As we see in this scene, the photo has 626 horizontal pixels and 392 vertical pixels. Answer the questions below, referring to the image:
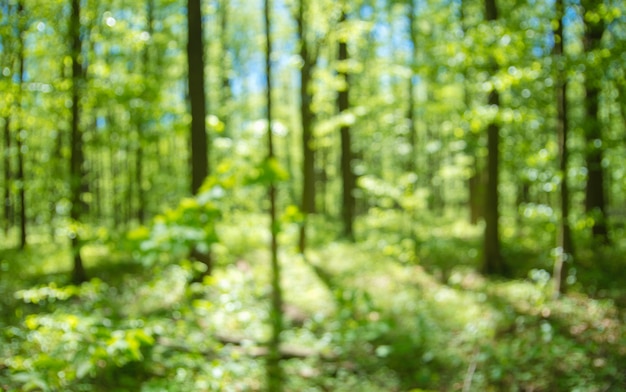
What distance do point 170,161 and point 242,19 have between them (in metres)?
9.28

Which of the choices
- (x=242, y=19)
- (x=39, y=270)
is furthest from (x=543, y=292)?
(x=242, y=19)

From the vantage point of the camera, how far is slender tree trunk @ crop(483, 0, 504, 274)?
10094mm

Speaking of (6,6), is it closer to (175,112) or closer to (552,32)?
(175,112)

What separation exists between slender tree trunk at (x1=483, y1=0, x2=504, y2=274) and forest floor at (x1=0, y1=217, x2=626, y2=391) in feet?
1.78

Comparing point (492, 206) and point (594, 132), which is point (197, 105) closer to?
point (492, 206)

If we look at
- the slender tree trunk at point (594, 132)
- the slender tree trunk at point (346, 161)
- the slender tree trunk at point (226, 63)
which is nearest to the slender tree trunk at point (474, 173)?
the slender tree trunk at point (594, 132)

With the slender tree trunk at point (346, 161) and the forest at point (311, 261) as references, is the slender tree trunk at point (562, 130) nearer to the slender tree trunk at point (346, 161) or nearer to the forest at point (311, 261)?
the forest at point (311, 261)

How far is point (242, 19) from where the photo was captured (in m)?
23.5

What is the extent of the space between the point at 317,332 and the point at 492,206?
5395 mm

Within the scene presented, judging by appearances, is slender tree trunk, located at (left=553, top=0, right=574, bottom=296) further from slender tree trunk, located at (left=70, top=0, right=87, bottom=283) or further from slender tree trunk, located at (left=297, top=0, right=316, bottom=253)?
slender tree trunk, located at (left=70, top=0, right=87, bottom=283)

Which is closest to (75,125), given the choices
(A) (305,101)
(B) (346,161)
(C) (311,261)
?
(A) (305,101)

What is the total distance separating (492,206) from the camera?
10242 millimetres

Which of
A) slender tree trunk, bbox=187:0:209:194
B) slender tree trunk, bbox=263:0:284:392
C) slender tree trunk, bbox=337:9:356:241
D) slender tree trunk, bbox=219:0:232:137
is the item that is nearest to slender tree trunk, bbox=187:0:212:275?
slender tree trunk, bbox=187:0:209:194

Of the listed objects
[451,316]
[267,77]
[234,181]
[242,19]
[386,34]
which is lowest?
[451,316]
